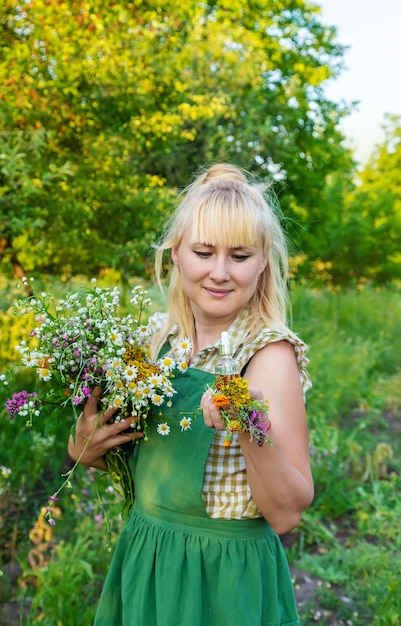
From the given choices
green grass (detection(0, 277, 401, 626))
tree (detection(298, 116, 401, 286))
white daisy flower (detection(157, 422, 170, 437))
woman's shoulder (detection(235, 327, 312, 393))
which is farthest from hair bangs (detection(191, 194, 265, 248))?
tree (detection(298, 116, 401, 286))

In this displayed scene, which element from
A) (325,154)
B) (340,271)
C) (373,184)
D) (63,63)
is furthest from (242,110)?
(373,184)

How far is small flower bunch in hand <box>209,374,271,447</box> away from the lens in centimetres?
131

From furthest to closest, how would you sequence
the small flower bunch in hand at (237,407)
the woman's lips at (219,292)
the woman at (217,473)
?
the woman's lips at (219,292) < the woman at (217,473) < the small flower bunch in hand at (237,407)

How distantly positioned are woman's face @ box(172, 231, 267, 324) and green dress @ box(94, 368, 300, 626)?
19cm

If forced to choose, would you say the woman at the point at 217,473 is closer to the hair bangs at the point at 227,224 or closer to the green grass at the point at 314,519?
the hair bangs at the point at 227,224

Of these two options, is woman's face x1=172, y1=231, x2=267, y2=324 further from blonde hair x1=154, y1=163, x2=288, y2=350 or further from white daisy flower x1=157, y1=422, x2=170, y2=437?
white daisy flower x1=157, y1=422, x2=170, y2=437

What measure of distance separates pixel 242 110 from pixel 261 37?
649 cm

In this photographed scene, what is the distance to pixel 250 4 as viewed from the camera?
1145cm

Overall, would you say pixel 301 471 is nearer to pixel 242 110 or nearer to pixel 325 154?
pixel 242 110

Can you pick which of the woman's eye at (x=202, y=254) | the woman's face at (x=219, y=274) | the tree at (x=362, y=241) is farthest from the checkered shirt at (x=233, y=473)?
the tree at (x=362, y=241)

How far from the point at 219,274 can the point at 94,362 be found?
38 centimetres

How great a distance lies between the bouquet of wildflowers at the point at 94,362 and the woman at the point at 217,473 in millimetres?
96

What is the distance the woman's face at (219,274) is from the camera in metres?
1.75

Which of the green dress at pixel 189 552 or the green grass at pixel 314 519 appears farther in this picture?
the green grass at pixel 314 519
